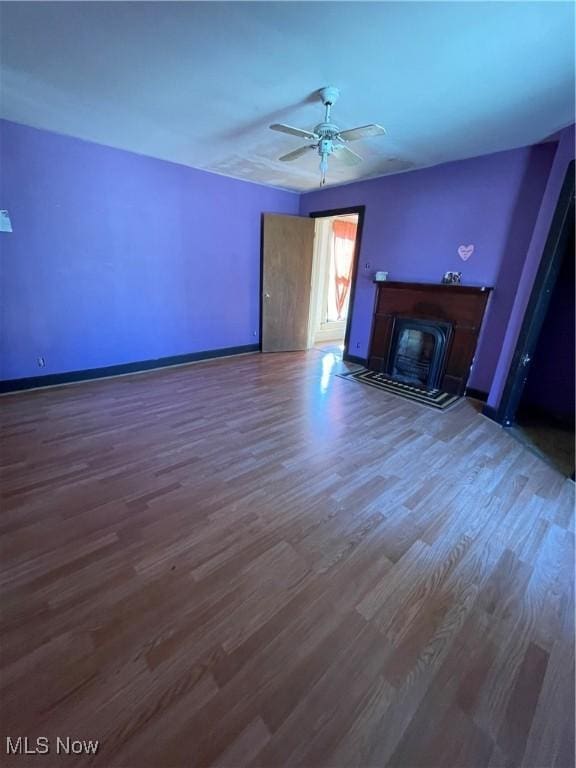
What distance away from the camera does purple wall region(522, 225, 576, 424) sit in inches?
121

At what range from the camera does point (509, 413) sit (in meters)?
2.98

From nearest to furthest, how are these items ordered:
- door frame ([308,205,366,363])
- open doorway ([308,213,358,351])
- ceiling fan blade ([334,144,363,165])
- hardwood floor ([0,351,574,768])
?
hardwood floor ([0,351,574,768]) → ceiling fan blade ([334,144,363,165]) → door frame ([308,205,366,363]) → open doorway ([308,213,358,351])

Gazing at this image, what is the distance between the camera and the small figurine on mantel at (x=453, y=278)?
3551 millimetres

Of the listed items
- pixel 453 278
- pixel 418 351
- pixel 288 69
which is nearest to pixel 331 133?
pixel 288 69

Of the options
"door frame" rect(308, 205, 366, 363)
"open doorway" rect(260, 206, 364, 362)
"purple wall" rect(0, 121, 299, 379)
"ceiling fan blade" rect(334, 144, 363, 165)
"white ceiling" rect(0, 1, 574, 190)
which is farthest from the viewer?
"open doorway" rect(260, 206, 364, 362)

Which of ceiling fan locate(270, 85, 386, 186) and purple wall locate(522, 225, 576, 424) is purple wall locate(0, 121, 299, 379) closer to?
ceiling fan locate(270, 85, 386, 186)

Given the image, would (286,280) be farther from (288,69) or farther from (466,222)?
(288,69)

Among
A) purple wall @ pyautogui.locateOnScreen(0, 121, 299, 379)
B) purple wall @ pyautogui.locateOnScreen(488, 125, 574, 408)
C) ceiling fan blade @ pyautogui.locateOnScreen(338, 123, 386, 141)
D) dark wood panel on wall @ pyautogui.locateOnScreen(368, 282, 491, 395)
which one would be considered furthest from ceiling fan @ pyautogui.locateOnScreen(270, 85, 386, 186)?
purple wall @ pyautogui.locateOnScreen(0, 121, 299, 379)

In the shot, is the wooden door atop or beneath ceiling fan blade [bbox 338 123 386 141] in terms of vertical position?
beneath

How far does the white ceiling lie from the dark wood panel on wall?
54.1 inches

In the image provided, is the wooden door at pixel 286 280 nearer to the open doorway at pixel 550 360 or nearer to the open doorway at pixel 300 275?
the open doorway at pixel 300 275

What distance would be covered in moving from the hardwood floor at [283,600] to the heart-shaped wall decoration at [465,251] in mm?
2154

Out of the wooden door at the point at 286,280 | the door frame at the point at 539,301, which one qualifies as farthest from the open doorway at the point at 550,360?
the wooden door at the point at 286,280

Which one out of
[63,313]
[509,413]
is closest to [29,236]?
[63,313]
